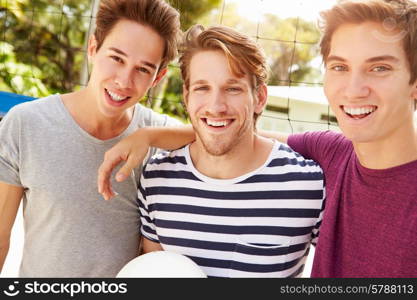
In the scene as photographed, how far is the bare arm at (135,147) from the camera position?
1512 mm

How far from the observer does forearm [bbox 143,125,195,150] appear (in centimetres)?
168

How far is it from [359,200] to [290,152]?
31cm

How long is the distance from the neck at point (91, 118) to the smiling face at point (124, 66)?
0.03 metres

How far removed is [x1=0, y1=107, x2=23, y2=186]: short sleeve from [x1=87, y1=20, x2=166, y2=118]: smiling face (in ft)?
0.96

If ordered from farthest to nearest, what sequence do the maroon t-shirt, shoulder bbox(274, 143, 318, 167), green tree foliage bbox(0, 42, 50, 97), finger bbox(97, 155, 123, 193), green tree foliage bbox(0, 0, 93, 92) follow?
green tree foliage bbox(0, 0, 93, 92), green tree foliage bbox(0, 42, 50, 97), shoulder bbox(274, 143, 318, 167), finger bbox(97, 155, 123, 193), the maroon t-shirt

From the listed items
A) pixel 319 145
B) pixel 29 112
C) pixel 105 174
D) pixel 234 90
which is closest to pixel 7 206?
pixel 29 112

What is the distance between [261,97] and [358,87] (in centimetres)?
44

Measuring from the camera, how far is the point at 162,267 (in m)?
1.42

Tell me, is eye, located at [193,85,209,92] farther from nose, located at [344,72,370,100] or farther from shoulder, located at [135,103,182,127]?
nose, located at [344,72,370,100]

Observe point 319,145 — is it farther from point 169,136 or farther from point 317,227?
point 169,136

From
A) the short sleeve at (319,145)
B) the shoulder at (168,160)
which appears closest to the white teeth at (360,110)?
the short sleeve at (319,145)

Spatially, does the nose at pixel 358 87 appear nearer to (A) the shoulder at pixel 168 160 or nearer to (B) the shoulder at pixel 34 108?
(A) the shoulder at pixel 168 160

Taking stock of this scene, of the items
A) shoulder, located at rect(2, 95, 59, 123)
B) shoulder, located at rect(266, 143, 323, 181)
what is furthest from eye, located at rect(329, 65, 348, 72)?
shoulder, located at rect(2, 95, 59, 123)

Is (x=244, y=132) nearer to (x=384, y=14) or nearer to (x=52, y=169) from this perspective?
(x=384, y=14)
